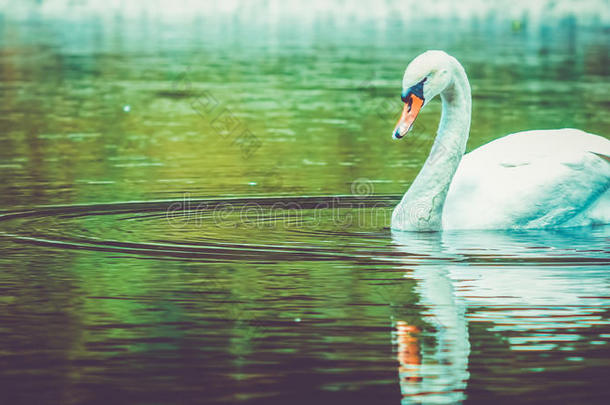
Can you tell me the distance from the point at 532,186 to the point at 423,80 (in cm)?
125

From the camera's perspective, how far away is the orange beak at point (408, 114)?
11359 mm

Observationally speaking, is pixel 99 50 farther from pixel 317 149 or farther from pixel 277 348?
pixel 277 348

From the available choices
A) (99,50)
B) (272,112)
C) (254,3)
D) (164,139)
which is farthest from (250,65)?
(254,3)

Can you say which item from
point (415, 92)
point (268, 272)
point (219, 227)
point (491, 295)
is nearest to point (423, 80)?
point (415, 92)

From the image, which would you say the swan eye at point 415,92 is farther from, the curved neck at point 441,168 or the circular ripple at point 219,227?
the circular ripple at point 219,227

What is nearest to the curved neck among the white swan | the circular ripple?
the white swan

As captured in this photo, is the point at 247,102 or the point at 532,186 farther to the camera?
the point at 247,102

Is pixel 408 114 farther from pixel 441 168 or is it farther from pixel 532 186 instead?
pixel 532 186

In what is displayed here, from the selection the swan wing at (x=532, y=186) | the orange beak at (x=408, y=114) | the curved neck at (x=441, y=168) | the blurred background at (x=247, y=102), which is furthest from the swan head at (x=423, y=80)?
the blurred background at (x=247, y=102)

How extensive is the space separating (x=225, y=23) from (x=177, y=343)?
212 ft

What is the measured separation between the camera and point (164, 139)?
20.3m

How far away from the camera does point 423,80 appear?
11859mm

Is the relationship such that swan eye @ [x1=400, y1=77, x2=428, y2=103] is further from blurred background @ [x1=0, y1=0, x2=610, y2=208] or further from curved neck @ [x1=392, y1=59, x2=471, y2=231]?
blurred background @ [x1=0, y1=0, x2=610, y2=208]

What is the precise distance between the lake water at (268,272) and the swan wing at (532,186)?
0.23 m
